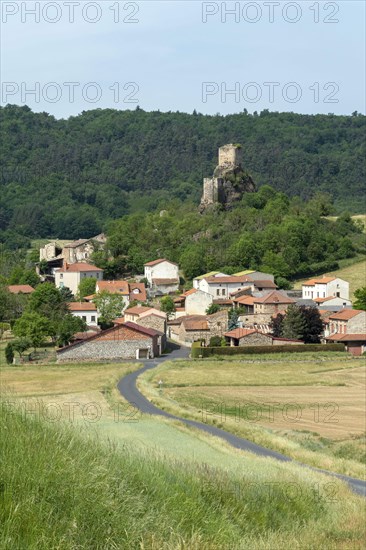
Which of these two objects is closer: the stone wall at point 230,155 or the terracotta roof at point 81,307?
the terracotta roof at point 81,307

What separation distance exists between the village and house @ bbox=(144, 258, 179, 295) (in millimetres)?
91

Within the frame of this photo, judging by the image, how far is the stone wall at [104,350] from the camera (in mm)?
61062

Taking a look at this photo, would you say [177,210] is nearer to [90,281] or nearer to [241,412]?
[90,281]

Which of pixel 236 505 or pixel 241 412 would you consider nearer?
pixel 236 505

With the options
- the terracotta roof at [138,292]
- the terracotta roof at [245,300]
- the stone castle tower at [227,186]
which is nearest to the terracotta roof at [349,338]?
the terracotta roof at [245,300]

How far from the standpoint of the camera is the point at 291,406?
143ft

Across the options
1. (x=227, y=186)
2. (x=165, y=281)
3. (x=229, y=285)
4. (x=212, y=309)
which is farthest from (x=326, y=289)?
(x=227, y=186)

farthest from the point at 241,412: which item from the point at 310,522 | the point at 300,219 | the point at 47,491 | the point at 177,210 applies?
the point at 177,210

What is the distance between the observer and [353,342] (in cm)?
6712

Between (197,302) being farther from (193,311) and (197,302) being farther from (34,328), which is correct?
(34,328)

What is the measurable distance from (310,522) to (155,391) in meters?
28.3

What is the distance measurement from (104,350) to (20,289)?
2624cm

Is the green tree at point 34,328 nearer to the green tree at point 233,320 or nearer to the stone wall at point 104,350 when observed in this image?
the stone wall at point 104,350

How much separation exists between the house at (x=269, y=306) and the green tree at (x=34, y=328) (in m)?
16.9
